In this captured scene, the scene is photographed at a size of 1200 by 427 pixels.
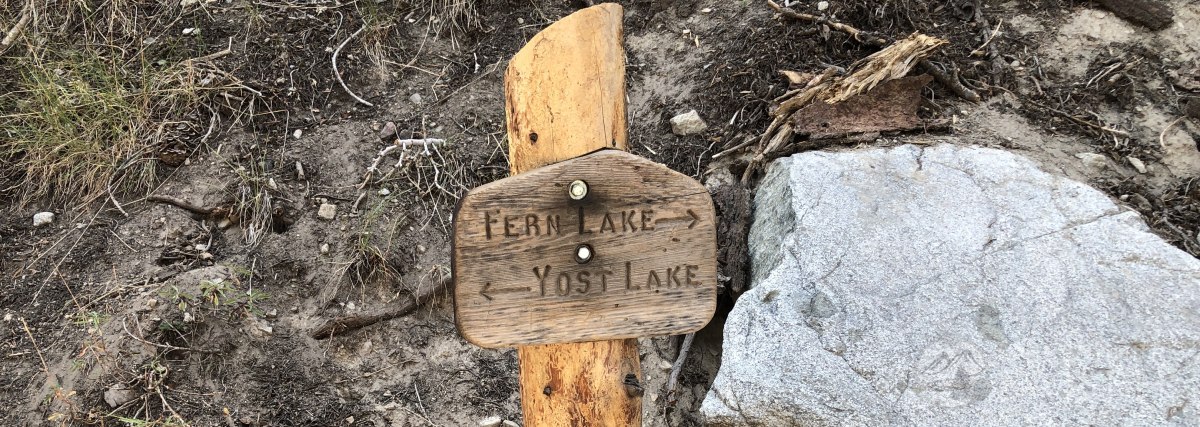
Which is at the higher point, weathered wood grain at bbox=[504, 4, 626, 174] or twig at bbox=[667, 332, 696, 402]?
weathered wood grain at bbox=[504, 4, 626, 174]

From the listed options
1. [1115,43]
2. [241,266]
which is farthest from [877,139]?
[241,266]

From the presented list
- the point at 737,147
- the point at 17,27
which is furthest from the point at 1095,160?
the point at 17,27

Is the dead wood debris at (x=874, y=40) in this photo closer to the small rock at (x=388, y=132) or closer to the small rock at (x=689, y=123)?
the small rock at (x=689, y=123)

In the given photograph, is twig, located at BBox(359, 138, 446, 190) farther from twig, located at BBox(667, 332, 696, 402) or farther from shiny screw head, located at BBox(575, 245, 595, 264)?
shiny screw head, located at BBox(575, 245, 595, 264)

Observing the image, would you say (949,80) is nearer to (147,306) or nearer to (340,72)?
(340,72)

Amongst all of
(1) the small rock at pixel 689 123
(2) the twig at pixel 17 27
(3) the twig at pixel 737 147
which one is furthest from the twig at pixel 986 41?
(2) the twig at pixel 17 27

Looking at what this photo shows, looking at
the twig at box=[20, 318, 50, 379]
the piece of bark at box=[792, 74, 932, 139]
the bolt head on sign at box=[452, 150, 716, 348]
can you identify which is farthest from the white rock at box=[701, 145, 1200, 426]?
the twig at box=[20, 318, 50, 379]

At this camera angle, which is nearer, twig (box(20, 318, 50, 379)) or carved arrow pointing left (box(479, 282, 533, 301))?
carved arrow pointing left (box(479, 282, 533, 301))
